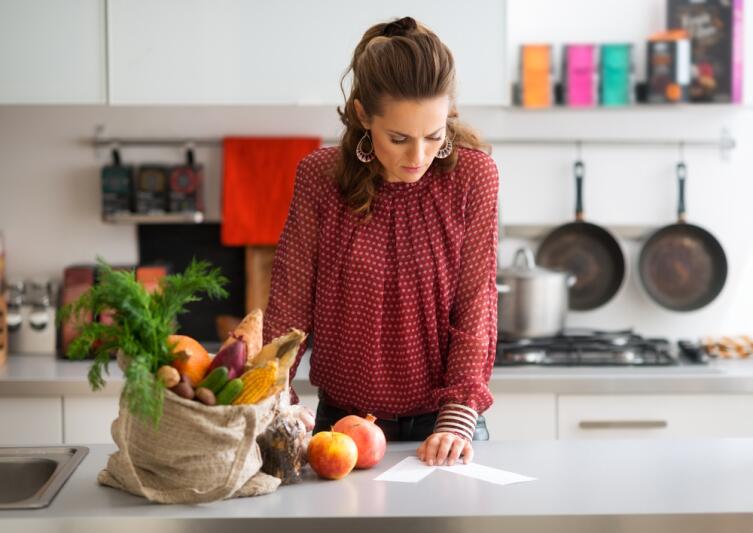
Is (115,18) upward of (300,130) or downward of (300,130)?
upward

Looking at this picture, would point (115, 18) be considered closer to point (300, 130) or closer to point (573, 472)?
point (300, 130)

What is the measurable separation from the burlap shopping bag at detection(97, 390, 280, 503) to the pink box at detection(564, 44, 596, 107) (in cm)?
206

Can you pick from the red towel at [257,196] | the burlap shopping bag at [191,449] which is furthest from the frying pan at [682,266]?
the burlap shopping bag at [191,449]

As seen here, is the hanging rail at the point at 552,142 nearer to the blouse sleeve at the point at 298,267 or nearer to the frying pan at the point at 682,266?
the frying pan at the point at 682,266

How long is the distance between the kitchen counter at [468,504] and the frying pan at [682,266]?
168 centimetres

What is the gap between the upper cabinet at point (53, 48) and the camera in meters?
3.07

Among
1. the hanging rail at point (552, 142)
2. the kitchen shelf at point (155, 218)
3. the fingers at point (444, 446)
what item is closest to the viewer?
the fingers at point (444, 446)

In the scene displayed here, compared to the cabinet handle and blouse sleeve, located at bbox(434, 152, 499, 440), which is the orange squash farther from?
the cabinet handle

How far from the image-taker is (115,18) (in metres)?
3.07

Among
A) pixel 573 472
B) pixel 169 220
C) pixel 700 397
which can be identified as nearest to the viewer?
pixel 573 472

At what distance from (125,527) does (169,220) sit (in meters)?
1.95

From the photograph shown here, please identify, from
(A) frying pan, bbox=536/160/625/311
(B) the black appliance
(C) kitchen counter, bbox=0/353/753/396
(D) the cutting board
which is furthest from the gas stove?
(D) the cutting board

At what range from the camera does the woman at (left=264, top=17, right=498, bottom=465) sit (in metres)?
2.00

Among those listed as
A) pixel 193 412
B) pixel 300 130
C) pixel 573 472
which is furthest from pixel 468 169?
pixel 300 130
